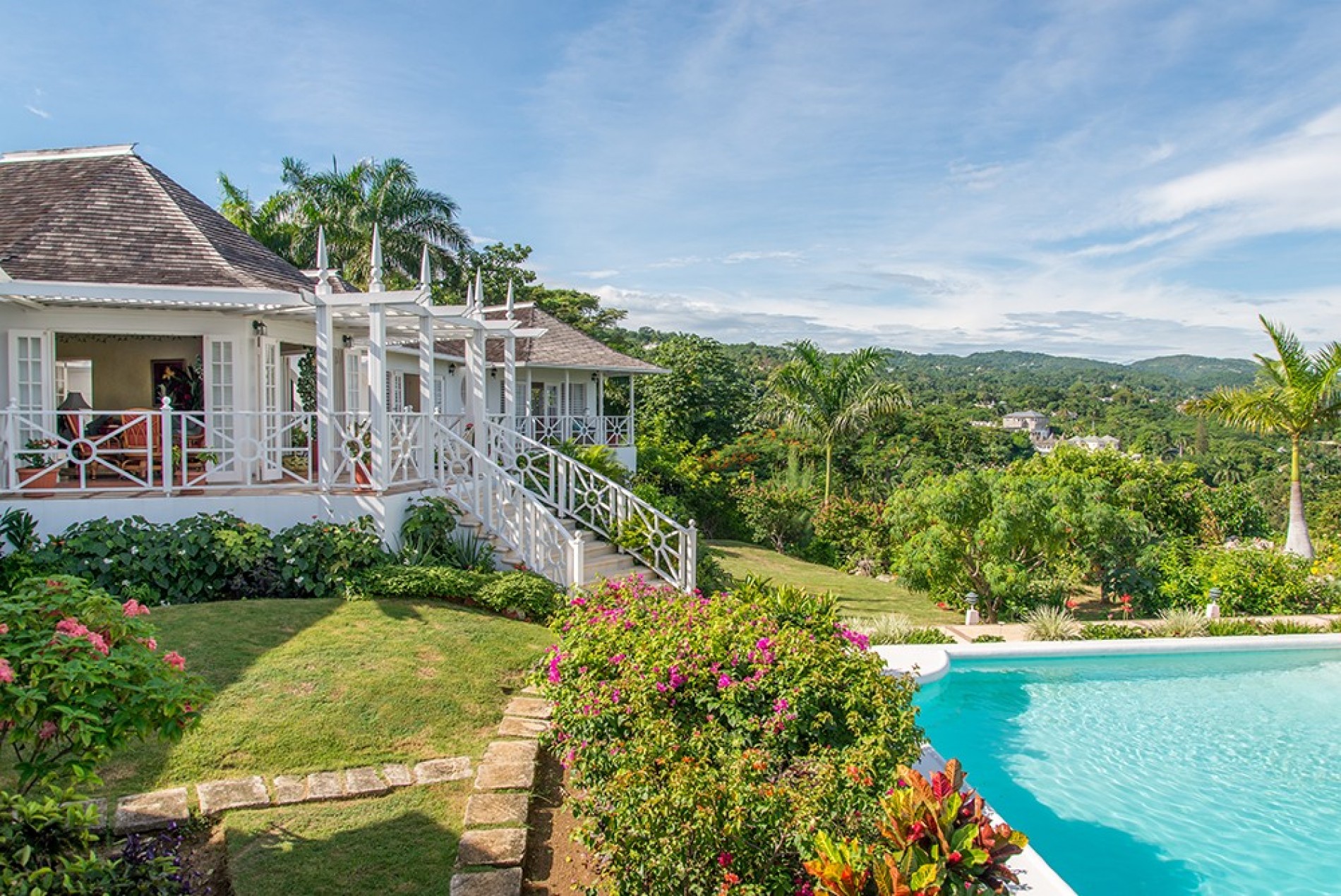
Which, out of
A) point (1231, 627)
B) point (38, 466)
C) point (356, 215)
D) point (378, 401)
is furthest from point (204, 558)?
point (356, 215)

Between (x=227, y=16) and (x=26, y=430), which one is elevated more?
(x=227, y=16)

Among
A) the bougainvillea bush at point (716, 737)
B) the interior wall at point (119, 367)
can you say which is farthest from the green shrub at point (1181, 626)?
the interior wall at point (119, 367)

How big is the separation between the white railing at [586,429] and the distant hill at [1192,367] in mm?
112929

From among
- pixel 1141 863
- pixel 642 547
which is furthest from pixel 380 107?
pixel 1141 863

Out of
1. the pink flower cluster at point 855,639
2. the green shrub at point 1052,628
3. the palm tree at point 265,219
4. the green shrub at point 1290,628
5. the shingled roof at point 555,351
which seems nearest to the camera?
the pink flower cluster at point 855,639

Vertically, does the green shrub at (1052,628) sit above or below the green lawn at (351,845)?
below

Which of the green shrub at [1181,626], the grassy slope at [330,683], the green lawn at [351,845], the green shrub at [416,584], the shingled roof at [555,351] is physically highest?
the shingled roof at [555,351]

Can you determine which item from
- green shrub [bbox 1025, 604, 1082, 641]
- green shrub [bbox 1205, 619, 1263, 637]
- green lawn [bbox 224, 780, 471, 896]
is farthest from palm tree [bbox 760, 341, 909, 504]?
green lawn [bbox 224, 780, 471, 896]

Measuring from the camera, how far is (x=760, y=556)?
22.3 m

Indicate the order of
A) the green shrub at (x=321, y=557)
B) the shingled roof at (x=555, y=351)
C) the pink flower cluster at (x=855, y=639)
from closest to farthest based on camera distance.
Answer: the pink flower cluster at (x=855, y=639) → the green shrub at (x=321, y=557) → the shingled roof at (x=555, y=351)

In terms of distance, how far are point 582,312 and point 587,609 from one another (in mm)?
35299

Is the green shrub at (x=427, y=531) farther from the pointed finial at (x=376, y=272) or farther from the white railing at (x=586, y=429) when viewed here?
the white railing at (x=586, y=429)

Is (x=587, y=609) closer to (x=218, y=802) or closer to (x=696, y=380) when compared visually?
(x=218, y=802)

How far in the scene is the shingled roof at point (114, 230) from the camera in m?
12.0
